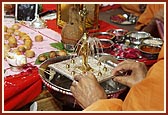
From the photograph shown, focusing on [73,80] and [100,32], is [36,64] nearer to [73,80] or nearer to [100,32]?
[73,80]

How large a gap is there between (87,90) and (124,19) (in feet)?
5.69

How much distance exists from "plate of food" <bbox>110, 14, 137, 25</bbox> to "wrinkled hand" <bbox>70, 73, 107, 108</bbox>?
1620 millimetres

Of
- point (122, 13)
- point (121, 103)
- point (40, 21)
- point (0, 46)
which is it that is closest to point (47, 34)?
point (40, 21)

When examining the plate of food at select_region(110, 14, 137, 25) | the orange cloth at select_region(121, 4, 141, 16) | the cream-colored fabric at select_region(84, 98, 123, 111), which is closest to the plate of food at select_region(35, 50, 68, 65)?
the cream-colored fabric at select_region(84, 98, 123, 111)

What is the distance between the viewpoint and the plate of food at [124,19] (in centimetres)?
287

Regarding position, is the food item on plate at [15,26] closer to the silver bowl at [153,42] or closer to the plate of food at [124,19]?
the silver bowl at [153,42]

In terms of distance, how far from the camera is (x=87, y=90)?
126 cm

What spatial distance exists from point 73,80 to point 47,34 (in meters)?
0.71

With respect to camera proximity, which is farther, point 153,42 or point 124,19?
point 124,19

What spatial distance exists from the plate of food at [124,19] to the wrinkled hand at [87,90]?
1620 millimetres

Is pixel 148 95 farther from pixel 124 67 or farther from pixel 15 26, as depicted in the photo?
pixel 15 26

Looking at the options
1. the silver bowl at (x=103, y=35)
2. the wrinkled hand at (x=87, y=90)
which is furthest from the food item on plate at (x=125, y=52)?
the wrinkled hand at (x=87, y=90)

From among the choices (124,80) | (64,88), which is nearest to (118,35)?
(124,80)

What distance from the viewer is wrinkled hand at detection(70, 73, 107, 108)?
1.24m
